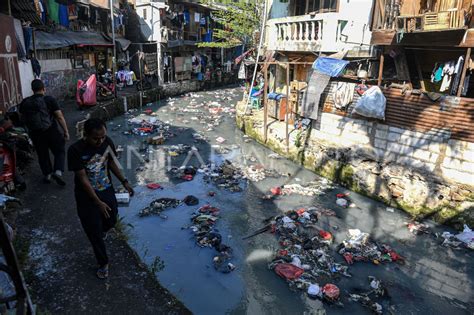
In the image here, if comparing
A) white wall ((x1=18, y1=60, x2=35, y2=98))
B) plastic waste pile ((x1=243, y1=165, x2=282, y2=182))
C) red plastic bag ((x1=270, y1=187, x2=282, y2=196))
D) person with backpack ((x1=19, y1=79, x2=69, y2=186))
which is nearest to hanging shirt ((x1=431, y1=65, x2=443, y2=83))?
plastic waste pile ((x1=243, y1=165, x2=282, y2=182))

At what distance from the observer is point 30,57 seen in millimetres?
11344

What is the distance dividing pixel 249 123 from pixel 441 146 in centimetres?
702

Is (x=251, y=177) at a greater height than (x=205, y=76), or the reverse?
(x=205, y=76)

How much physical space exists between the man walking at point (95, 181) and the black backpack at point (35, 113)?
94.9 inches

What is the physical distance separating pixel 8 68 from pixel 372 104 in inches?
334

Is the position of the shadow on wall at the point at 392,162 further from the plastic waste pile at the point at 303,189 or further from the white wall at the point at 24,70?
the white wall at the point at 24,70

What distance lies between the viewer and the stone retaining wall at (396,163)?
690cm

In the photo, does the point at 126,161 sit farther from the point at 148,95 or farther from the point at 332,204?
the point at 148,95

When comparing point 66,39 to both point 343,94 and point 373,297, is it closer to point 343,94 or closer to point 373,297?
point 343,94

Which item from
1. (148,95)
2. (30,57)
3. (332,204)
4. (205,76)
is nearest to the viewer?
(332,204)

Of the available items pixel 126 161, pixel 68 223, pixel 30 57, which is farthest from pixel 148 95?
pixel 68 223

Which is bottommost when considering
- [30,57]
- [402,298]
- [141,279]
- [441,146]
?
[402,298]

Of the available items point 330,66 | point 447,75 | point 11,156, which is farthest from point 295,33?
point 11,156

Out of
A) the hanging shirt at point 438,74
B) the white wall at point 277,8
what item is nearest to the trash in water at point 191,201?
the hanging shirt at point 438,74
